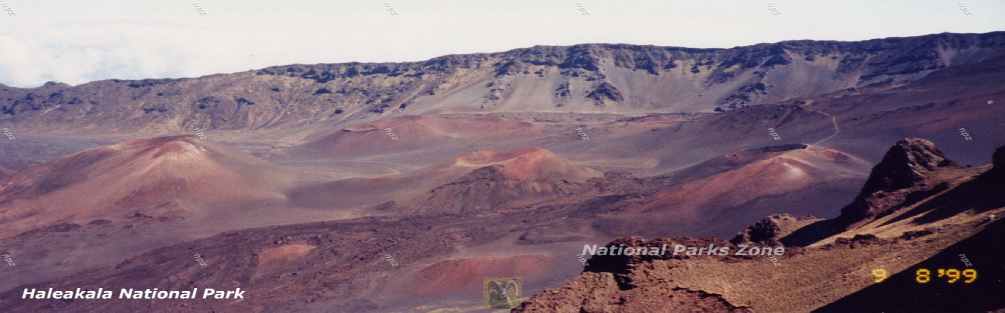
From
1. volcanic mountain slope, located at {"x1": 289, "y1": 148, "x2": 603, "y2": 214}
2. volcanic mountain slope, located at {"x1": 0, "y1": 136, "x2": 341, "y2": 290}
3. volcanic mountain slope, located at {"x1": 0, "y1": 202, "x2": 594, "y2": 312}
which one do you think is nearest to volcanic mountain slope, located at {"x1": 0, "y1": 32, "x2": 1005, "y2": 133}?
volcanic mountain slope, located at {"x1": 289, "y1": 148, "x2": 603, "y2": 214}

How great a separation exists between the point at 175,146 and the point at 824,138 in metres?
64.0

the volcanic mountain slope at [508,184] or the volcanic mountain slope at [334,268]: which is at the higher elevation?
the volcanic mountain slope at [508,184]

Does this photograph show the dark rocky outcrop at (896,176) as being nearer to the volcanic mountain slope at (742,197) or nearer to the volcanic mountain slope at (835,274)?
the volcanic mountain slope at (835,274)

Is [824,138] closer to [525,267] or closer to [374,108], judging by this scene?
[525,267]

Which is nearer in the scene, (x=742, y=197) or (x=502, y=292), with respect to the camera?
(x=502, y=292)

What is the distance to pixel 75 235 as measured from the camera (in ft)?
220

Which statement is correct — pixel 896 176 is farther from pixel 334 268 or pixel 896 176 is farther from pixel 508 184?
pixel 508 184

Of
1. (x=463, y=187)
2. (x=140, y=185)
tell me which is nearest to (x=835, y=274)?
(x=463, y=187)

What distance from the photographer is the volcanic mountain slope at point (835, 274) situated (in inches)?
724

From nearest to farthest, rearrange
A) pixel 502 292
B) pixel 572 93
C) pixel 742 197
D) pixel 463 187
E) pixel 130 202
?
1. pixel 502 292
2. pixel 742 197
3. pixel 130 202
4. pixel 463 187
5. pixel 572 93

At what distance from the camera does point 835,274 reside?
21.5 metres

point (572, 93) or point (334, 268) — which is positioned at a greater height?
point (572, 93)

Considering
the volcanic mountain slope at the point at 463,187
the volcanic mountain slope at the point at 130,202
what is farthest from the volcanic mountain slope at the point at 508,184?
the volcanic mountain slope at the point at 130,202

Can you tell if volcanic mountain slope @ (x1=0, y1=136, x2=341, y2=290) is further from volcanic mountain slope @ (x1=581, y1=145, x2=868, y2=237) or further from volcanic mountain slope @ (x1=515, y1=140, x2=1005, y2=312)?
volcanic mountain slope @ (x1=515, y1=140, x2=1005, y2=312)
